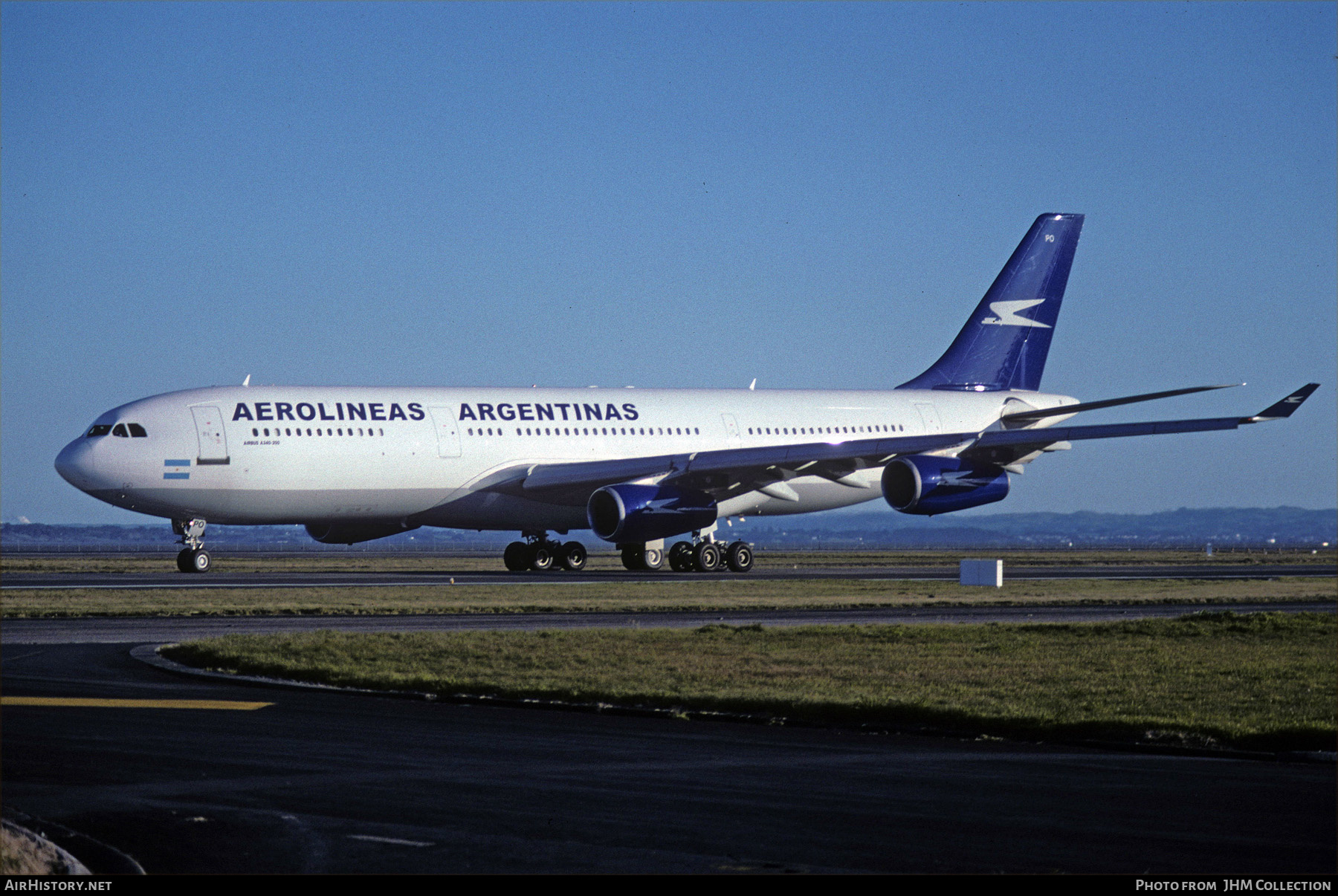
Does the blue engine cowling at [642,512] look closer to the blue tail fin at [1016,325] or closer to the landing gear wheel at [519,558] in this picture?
the landing gear wheel at [519,558]

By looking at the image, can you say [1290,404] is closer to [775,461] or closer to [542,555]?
[775,461]

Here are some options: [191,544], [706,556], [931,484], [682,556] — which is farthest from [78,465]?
[931,484]

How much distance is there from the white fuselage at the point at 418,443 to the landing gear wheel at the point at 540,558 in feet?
4.59

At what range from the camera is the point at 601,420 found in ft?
159

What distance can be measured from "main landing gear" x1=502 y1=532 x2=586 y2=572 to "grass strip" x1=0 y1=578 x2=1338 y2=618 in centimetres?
691

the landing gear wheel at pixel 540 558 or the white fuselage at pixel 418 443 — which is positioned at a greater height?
the white fuselage at pixel 418 443

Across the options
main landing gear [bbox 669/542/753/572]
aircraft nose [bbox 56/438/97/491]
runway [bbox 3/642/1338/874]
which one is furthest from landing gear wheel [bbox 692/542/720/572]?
runway [bbox 3/642/1338/874]

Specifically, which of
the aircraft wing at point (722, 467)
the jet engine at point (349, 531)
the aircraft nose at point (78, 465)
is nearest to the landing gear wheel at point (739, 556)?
the aircraft wing at point (722, 467)

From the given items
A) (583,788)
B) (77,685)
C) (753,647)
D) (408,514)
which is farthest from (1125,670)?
(408,514)

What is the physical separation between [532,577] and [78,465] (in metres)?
12.3

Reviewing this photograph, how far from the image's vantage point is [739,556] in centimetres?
5003

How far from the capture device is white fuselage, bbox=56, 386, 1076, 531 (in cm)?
4050

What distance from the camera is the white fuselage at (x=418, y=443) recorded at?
4050cm

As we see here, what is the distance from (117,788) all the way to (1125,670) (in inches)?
518
